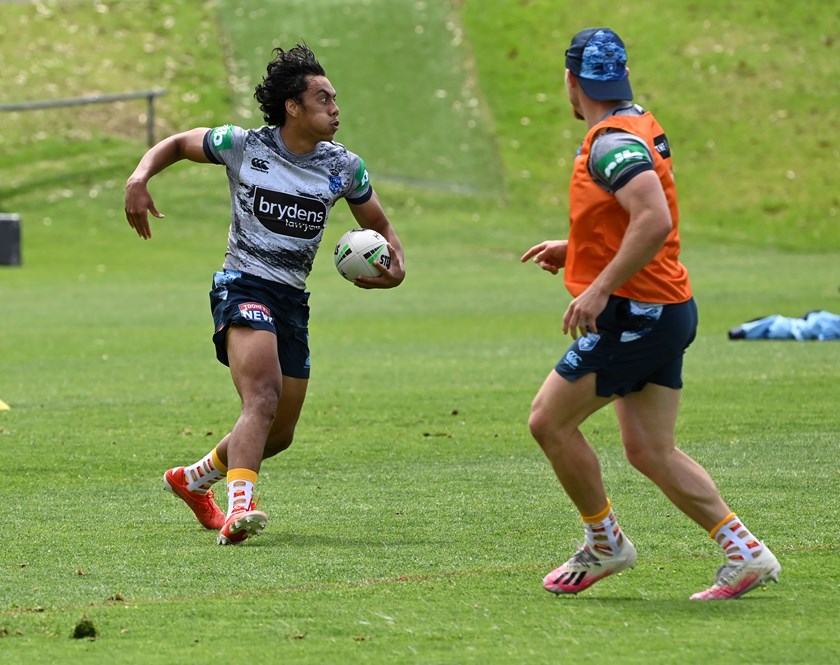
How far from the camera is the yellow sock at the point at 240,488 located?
292 inches

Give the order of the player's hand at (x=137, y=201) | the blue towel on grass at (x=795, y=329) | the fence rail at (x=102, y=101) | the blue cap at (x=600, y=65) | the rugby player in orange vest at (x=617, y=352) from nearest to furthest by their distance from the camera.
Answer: the rugby player in orange vest at (x=617, y=352) < the blue cap at (x=600, y=65) < the player's hand at (x=137, y=201) < the blue towel on grass at (x=795, y=329) < the fence rail at (x=102, y=101)

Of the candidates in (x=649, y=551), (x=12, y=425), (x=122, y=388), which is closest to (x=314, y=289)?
(x=122, y=388)

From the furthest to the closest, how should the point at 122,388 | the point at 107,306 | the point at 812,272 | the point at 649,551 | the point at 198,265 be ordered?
the point at 198,265 → the point at 812,272 → the point at 107,306 → the point at 122,388 → the point at 649,551

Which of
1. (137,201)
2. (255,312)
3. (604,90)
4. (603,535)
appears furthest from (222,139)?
(603,535)

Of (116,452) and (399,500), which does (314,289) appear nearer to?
(116,452)

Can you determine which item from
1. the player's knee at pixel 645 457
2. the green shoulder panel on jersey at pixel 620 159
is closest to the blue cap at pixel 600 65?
the green shoulder panel on jersey at pixel 620 159

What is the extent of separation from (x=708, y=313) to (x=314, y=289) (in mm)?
7689

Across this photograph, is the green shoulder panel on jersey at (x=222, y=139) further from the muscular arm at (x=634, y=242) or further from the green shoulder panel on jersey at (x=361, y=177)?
the muscular arm at (x=634, y=242)

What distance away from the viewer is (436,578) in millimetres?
6484

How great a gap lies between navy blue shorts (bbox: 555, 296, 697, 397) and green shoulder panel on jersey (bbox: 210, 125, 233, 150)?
2.58 metres

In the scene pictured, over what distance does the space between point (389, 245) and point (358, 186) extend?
351 mm

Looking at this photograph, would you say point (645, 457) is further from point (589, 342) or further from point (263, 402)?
point (263, 402)

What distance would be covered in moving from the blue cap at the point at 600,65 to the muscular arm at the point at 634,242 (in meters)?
0.52

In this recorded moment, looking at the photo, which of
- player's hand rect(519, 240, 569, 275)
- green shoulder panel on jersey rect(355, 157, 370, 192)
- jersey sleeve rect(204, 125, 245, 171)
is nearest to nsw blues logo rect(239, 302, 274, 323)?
jersey sleeve rect(204, 125, 245, 171)
